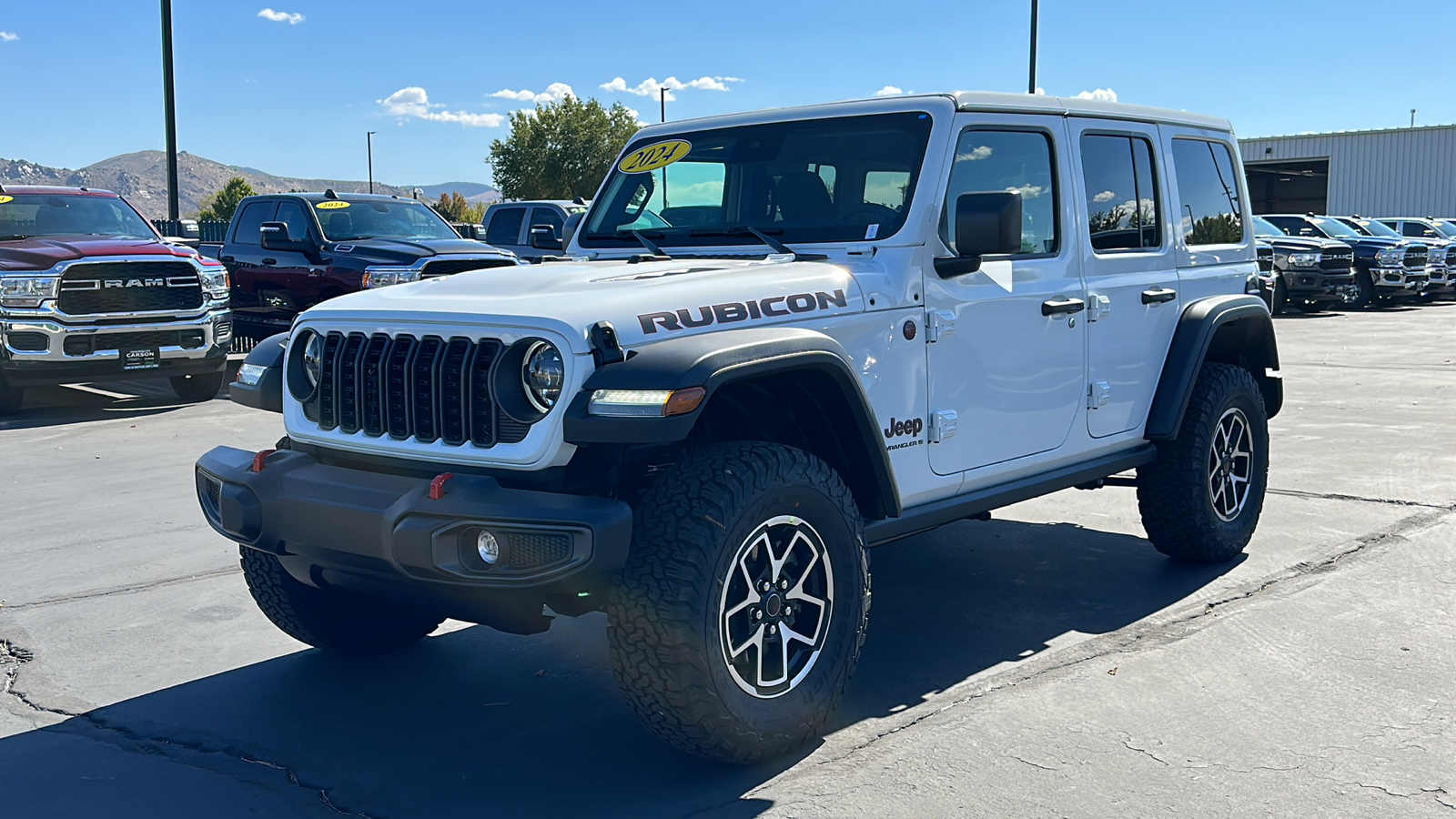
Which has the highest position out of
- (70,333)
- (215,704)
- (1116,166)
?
(1116,166)

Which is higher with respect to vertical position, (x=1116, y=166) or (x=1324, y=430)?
(x=1116, y=166)

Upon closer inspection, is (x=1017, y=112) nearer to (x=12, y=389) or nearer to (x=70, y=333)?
(x=70, y=333)

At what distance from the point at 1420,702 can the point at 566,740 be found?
2.60 metres

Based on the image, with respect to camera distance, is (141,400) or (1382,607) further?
(141,400)

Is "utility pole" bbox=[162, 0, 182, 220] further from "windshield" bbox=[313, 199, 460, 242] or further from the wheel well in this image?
the wheel well

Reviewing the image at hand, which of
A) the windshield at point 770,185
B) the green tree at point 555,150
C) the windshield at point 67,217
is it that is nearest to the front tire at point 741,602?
the windshield at point 770,185

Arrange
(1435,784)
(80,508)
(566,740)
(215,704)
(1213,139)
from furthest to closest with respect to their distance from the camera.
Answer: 1. (80,508)
2. (1213,139)
3. (215,704)
4. (566,740)
5. (1435,784)

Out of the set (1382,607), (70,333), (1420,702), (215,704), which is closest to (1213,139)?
(1382,607)

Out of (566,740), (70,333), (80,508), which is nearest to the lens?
(566,740)

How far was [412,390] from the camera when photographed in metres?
3.71

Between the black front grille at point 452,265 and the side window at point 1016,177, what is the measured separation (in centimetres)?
806

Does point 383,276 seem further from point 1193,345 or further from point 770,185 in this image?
point 1193,345

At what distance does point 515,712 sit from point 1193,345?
124 inches

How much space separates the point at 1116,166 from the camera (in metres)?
5.37
